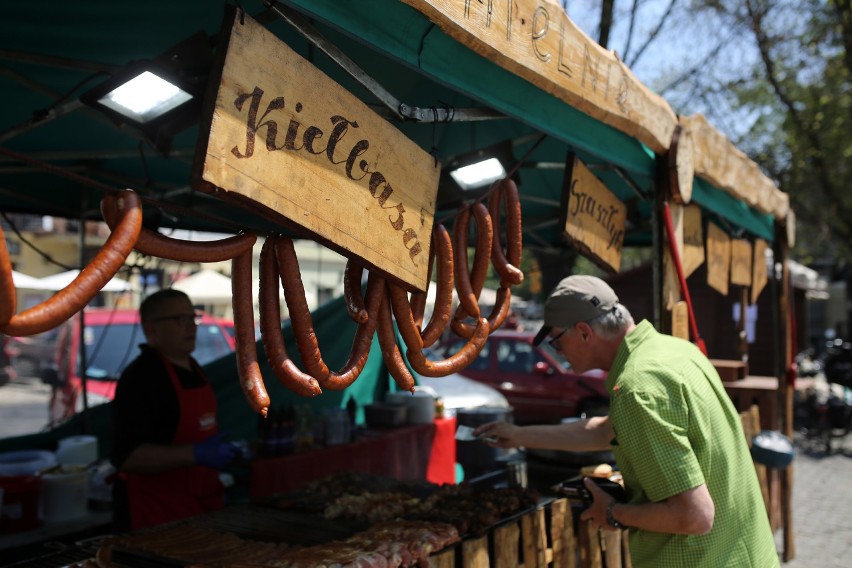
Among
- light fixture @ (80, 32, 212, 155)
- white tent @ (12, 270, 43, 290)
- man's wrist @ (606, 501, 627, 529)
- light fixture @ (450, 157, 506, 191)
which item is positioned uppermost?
light fixture @ (80, 32, 212, 155)

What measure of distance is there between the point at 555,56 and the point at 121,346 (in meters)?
8.01

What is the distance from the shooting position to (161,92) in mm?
2961

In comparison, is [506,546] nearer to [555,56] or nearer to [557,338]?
[557,338]

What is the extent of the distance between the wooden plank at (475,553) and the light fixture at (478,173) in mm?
2176

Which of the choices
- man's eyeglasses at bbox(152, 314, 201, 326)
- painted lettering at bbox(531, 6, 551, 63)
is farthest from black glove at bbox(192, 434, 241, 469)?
painted lettering at bbox(531, 6, 551, 63)

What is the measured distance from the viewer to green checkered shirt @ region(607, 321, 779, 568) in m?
2.12

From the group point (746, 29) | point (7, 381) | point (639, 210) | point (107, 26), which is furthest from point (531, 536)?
point (7, 381)

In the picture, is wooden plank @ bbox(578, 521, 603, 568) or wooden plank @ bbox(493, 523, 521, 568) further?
wooden plank @ bbox(578, 521, 603, 568)

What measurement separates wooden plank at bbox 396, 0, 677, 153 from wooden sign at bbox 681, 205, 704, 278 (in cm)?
78

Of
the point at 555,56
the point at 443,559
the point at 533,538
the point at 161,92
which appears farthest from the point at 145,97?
the point at 533,538

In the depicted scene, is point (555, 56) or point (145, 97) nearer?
point (555, 56)

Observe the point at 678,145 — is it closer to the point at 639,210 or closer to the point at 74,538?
the point at 639,210

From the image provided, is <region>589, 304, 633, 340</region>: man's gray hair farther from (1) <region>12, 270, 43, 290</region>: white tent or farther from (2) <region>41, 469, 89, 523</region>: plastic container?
(1) <region>12, 270, 43, 290</region>: white tent

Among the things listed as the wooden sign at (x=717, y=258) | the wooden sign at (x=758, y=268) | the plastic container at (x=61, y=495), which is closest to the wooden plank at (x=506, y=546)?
the plastic container at (x=61, y=495)
